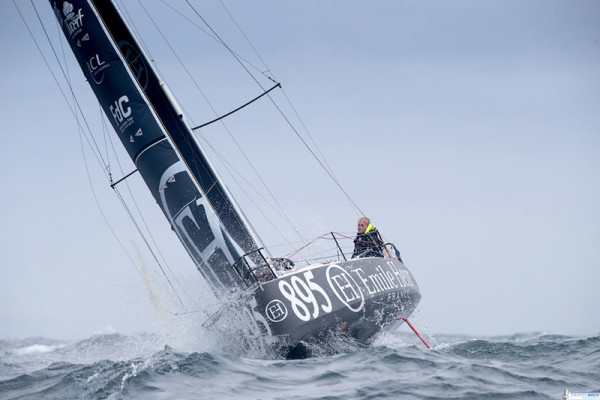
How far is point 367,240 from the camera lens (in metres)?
8.23

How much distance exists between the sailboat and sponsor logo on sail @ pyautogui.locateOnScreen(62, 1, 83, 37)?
13mm

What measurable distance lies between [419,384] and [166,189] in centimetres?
428

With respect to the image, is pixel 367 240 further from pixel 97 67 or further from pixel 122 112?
pixel 97 67

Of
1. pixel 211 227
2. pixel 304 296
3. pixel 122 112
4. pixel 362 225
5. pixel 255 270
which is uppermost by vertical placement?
pixel 122 112

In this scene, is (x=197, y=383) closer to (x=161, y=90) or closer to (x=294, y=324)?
(x=294, y=324)

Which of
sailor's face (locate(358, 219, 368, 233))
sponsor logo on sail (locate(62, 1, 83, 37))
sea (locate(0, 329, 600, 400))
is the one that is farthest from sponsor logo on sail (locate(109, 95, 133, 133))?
sailor's face (locate(358, 219, 368, 233))

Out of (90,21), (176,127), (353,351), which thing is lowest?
(353,351)

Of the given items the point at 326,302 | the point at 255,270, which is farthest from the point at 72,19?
the point at 326,302

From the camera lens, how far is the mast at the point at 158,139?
7.52 meters

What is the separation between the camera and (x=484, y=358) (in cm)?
605

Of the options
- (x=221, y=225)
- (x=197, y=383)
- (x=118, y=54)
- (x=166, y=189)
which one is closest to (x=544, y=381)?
(x=197, y=383)

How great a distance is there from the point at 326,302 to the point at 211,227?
191cm

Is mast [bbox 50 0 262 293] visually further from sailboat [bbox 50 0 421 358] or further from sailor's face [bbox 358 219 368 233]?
sailor's face [bbox 358 219 368 233]

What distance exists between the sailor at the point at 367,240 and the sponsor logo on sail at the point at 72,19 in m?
4.50
